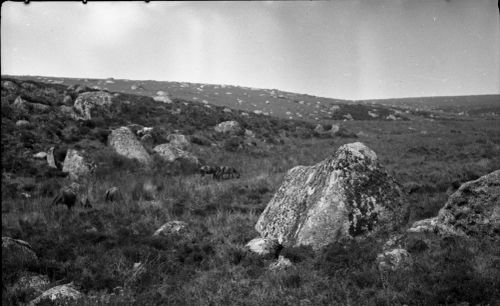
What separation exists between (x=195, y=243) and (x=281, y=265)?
9.50 feet

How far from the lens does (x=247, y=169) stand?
2120cm

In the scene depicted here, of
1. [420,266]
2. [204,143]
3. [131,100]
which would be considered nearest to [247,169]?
[204,143]

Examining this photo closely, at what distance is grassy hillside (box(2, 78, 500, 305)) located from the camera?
6.60 metres

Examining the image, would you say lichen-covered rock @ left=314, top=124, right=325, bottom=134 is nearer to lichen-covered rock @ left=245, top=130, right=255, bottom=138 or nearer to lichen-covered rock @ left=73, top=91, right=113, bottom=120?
lichen-covered rock @ left=245, top=130, right=255, bottom=138

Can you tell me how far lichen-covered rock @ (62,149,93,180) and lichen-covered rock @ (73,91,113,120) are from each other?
9.78 meters

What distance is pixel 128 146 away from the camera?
20.8 metres

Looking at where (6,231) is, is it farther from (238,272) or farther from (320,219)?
(320,219)

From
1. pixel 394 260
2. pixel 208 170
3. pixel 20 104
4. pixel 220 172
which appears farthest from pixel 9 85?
pixel 394 260

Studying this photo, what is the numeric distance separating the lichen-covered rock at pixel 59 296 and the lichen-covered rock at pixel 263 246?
408 centimetres

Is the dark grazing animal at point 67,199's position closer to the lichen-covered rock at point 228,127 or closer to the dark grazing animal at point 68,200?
the dark grazing animal at point 68,200

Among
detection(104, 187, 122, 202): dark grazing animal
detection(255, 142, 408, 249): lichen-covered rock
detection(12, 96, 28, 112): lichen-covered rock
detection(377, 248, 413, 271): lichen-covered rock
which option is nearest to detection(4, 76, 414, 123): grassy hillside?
detection(12, 96, 28, 112): lichen-covered rock

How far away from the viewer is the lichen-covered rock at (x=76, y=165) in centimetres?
1698

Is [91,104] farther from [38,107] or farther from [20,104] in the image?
[20,104]

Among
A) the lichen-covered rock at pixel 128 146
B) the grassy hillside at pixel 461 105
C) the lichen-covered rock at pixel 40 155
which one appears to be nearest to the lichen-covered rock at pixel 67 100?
the lichen-covered rock at pixel 128 146
